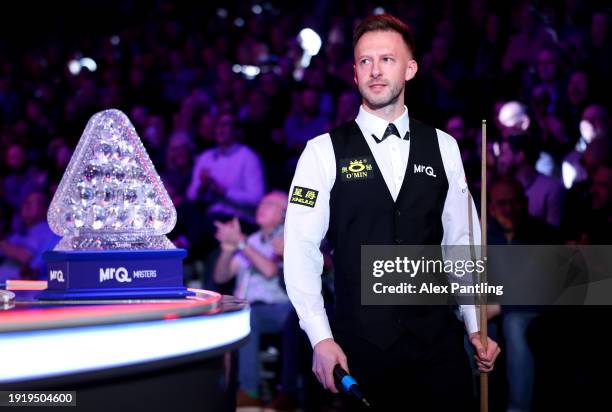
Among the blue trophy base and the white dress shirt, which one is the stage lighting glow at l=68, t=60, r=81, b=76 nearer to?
the white dress shirt

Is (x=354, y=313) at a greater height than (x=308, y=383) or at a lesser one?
greater

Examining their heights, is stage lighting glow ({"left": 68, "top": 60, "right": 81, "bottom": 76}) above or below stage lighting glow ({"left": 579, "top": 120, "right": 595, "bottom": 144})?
above

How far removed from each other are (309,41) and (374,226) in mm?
6570

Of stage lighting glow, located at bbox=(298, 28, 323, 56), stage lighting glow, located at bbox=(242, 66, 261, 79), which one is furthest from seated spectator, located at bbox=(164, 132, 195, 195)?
stage lighting glow, located at bbox=(298, 28, 323, 56)

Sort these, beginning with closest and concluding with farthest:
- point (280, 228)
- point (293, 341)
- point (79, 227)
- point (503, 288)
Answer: point (79, 227)
point (503, 288)
point (293, 341)
point (280, 228)

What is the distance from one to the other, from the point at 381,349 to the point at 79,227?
100cm

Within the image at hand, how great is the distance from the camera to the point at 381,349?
2551 mm

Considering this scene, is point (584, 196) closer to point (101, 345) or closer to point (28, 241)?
point (101, 345)

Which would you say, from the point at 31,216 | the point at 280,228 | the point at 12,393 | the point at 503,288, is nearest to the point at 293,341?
the point at 280,228

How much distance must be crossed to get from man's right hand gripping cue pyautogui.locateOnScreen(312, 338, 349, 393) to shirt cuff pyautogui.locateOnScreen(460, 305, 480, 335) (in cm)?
51

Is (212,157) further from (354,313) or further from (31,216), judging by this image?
(354,313)

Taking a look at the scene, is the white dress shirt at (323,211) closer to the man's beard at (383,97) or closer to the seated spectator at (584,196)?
the man's beard at (383,97)

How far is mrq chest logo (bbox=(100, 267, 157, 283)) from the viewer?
6.99 ft

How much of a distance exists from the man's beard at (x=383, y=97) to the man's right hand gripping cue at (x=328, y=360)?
80cm
